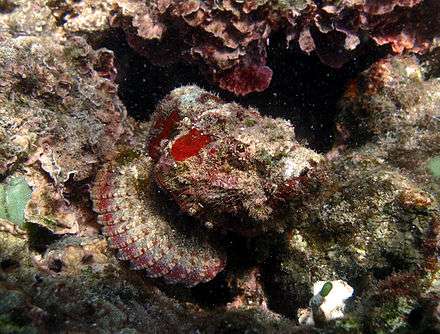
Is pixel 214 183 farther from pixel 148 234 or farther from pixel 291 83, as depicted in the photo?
pixel 291 83

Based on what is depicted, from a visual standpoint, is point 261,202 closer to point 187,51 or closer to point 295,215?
point 295,215

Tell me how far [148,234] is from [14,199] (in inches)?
41.0

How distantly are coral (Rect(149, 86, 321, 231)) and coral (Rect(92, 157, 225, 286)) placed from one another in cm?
31

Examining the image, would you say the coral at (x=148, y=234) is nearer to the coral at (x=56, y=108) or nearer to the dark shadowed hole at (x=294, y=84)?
the coral at (x=56, y=108)

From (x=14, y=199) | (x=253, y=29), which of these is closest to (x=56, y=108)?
(x=14, y=199)

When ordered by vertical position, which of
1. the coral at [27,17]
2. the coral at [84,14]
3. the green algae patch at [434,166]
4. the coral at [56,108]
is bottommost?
the coral at [56,108]

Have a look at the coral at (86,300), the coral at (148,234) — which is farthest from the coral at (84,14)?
the coral at (86,300)

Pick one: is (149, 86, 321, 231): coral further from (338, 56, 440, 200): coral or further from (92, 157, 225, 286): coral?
(338, 56, 440, 200): coral

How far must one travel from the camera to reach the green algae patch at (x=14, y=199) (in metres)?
2.83

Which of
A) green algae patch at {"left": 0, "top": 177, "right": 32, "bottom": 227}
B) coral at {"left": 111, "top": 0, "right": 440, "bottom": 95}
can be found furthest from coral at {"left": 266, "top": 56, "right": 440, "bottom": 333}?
green algae patch at {"left": 0, "top": 177, "right": 32, "bottom": 227}

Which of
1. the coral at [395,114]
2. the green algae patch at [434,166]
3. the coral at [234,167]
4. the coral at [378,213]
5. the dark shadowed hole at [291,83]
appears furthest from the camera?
the dark shadowed hole at [291,83]

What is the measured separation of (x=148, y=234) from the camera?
306 centimetres

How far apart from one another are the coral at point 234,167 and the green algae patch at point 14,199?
1026 millimetres

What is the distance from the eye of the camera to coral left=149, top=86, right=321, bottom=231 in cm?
269
